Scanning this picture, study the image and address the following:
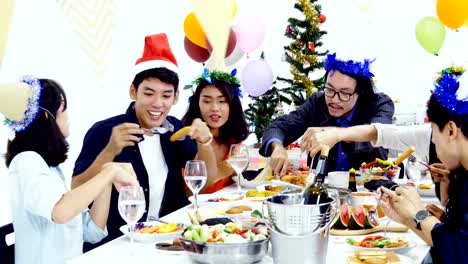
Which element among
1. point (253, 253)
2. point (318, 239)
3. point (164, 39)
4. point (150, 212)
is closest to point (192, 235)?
point (253, 253)

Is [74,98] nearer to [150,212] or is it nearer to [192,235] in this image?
[150,212]

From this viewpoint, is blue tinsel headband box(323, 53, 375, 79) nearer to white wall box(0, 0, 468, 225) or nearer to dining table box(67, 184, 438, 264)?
white wall box(0, 0, 468, 225)

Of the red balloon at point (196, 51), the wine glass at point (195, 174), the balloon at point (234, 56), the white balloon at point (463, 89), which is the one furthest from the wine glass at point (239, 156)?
the balloon at point (234, 56)

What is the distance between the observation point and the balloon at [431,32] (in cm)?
473

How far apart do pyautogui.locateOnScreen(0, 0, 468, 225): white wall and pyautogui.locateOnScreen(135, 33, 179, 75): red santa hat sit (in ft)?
2.61

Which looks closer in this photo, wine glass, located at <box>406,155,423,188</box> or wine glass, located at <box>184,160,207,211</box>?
Answer: wine glass, located at <box>184,160,207,211</box>

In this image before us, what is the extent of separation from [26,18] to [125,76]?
3.55 ft

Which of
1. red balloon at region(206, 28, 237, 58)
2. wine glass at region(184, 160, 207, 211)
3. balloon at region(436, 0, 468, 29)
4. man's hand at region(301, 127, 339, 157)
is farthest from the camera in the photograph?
red balloon at region(206, 28, 237, 58)

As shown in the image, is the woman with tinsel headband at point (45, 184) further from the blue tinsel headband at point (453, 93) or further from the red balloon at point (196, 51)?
the red balloon at point (196, 51)

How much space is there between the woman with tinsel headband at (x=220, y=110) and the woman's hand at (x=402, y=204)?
4.72ft

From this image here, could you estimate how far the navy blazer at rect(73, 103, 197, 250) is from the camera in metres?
2.48

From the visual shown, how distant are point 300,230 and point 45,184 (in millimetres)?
968

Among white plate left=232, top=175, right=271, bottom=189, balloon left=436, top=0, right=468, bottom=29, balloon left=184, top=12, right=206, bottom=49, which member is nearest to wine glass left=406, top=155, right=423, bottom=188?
white plate left=232, top=175, right=271, bottom=189

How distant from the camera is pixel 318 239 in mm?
1250
